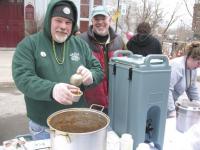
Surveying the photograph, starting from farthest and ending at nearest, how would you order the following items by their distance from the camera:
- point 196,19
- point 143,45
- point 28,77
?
point 196,19, point 143,45, point 28,77

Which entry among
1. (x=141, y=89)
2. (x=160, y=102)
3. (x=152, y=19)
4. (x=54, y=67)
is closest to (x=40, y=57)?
(x=54, y=67)

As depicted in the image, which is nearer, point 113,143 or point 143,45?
point 113,143

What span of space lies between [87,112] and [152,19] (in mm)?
11094

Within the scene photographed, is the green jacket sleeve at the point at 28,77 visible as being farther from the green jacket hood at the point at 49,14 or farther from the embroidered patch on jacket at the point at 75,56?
the embroidered patch on jacket at the point at 75,56

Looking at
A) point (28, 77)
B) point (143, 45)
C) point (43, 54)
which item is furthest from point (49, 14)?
point (143, 45)

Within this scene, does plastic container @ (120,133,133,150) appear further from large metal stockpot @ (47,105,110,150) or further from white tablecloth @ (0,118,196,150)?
white tablecloth @ (0,118,196,150)

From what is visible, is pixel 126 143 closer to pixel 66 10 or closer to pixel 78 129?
pixel 78 129

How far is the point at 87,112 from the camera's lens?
48.5 inches

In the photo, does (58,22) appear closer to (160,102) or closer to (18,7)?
(160,102)

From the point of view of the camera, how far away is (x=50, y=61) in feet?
4.91

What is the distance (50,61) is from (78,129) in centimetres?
46

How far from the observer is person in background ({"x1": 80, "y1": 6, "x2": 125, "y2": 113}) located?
2064mm

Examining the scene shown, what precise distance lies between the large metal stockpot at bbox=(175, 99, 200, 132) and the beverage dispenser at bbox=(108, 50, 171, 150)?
271mm

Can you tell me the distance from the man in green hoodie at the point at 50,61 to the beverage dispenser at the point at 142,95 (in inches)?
6.5
